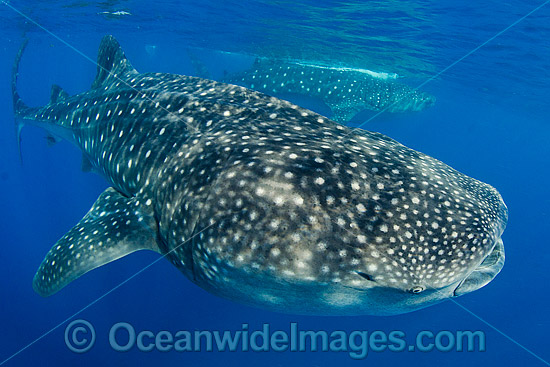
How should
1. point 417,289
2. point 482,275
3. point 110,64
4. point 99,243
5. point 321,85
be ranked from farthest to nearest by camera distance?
point 321,85
point 110,64
point 99,243
point 482,275
point 417,289

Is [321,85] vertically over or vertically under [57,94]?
under

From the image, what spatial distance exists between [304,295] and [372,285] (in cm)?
61

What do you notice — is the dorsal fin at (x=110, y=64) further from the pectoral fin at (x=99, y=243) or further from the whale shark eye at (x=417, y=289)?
the whale shark eye at (x=417, y=289)

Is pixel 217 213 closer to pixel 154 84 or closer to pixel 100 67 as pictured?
pixel 154 84

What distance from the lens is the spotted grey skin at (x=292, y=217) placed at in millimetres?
2559

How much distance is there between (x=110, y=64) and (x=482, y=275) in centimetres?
720

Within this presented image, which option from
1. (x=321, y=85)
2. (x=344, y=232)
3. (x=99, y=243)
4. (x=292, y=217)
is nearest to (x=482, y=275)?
(x=344, y=232)

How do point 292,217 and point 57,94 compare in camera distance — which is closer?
point 292,217

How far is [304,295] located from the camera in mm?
2873

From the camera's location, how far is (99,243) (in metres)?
3.82

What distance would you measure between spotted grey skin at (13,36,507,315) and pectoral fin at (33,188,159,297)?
15 mm

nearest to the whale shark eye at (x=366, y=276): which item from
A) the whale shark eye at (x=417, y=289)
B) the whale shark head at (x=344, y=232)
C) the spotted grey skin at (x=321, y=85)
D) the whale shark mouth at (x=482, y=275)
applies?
the whale shark head at (x=344, y=232)

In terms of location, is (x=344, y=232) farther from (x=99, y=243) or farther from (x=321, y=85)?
(x=321, y=85)

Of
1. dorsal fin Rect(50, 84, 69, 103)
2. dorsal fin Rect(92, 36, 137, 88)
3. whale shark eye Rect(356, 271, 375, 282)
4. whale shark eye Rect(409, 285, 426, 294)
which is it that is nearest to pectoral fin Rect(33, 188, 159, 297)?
whale shark eye Rect(356, 271, 375, 282)
